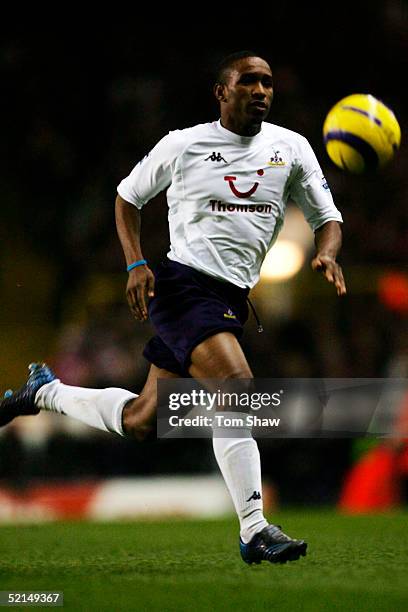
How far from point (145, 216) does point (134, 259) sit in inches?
271

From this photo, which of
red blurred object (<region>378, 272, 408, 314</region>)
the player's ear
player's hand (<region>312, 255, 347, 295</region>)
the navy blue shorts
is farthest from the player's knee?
red blurred object (<region>378, 272, 408, 314</region>)

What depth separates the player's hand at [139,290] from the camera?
485 centimetres

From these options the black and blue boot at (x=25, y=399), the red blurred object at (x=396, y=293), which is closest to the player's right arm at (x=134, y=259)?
the black and blue boot at (x=25, y=399)

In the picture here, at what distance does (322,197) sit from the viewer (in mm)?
5285

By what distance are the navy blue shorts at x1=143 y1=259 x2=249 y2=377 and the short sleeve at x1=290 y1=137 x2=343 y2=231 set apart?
0.51 m

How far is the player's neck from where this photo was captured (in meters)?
5.19

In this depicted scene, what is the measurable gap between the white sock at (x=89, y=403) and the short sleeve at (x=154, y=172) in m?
0.88

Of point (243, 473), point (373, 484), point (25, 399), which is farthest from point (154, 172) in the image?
point (373, 484)

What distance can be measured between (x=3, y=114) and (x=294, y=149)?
27.2 ft

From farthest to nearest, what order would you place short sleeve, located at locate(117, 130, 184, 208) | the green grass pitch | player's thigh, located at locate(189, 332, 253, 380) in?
short sleeve, located at locate(117, 130, 184, 208) → player's thigh, located at locate(189, 332, 253, 380) → the green grass pitch

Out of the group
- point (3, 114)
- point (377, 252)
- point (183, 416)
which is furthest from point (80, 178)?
point (183, 416)

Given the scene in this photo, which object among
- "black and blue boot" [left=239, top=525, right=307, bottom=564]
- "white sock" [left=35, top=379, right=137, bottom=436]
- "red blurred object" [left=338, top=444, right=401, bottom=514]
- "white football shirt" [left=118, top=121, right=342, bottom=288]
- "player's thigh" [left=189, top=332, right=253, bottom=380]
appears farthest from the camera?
"red blurred object" [left=338, top=444, right=401, bottom=514]

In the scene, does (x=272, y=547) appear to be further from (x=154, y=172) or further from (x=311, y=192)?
(x=154, y=172)

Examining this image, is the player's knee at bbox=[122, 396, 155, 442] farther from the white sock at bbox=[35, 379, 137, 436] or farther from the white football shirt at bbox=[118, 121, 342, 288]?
the white football shirt at bbox=[118, 121, 342, 288]
